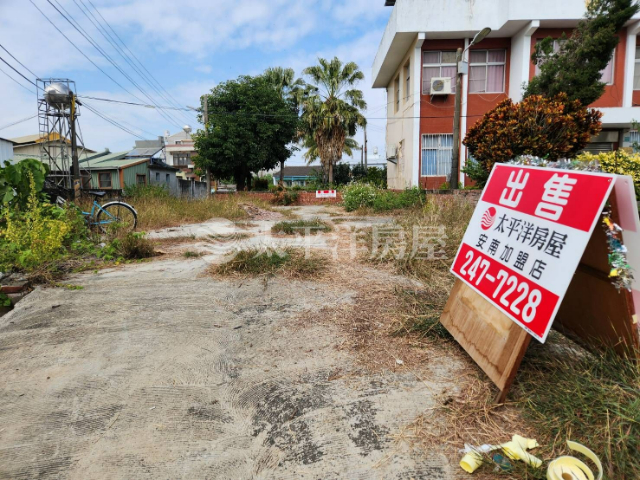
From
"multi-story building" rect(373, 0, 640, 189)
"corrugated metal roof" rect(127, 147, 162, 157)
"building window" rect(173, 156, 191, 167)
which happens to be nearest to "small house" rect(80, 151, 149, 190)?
"corrugated metal roof" rect(127, 147, 162, 157)

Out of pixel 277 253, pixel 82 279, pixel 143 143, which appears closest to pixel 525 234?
pixel 277 253

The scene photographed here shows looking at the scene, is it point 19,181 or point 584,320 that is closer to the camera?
point 584,320

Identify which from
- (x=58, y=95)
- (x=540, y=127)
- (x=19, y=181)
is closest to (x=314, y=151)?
(x=58, y=95)

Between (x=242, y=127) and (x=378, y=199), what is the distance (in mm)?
13115

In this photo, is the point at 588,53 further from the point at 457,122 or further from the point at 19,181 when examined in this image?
the point at 19,181

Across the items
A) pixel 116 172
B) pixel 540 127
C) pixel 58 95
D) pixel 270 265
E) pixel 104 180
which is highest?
pixel 58 95

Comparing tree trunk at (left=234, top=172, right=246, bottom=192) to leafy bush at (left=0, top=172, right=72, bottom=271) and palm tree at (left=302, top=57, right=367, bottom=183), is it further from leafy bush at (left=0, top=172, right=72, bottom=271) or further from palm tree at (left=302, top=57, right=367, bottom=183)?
leafy bush at (left=0, top=172, right=72, bottom=271)

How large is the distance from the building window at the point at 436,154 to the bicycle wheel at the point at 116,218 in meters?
12.8

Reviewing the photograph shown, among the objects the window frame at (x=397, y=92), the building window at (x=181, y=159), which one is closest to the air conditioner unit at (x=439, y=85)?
the window frame at (x=397, y=92)

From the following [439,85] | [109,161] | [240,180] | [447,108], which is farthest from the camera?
[109,161]

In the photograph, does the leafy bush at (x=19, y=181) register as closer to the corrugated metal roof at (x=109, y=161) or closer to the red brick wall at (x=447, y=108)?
the red brick wall at (x=447, y=108)

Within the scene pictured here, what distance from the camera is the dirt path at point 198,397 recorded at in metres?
1.73

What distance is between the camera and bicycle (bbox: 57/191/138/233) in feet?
22.2

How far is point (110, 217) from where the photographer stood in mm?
7688
